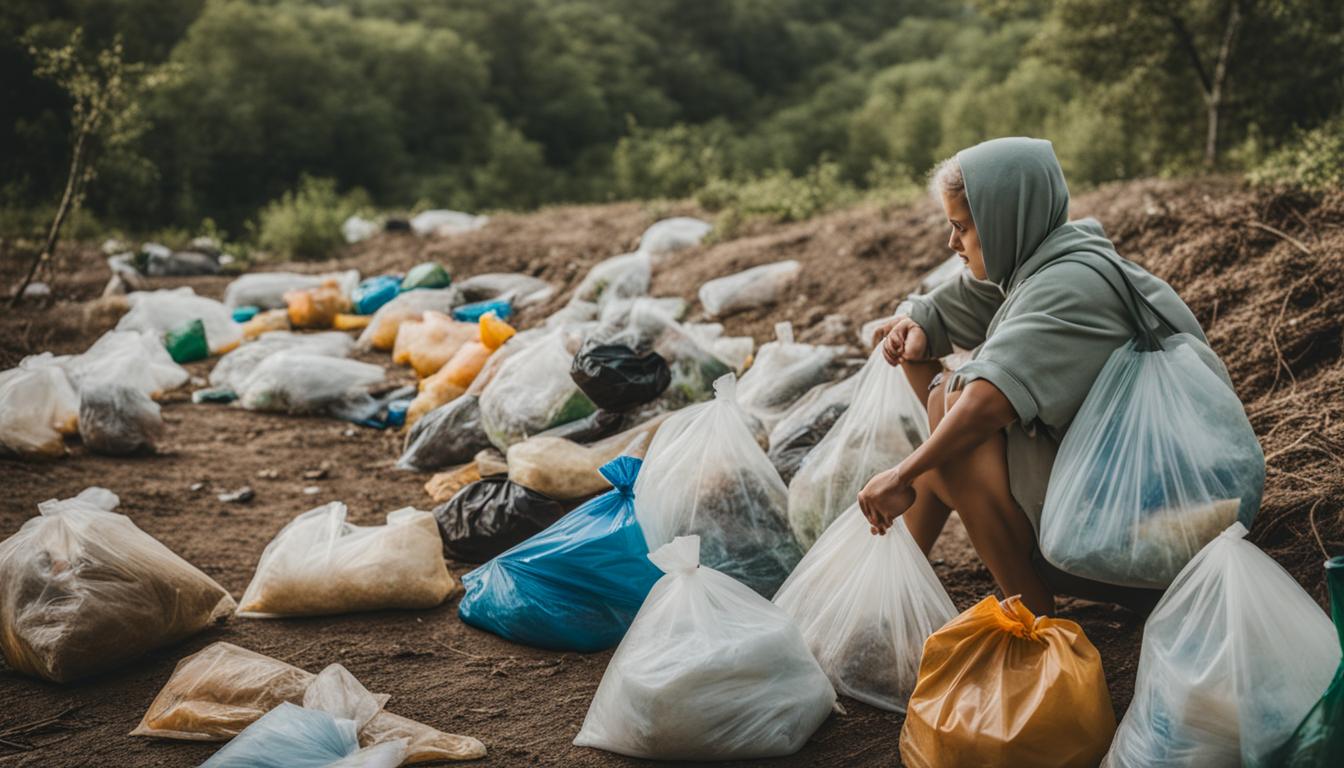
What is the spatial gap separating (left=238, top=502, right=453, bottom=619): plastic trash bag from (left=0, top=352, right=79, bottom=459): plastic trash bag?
161 centimetres

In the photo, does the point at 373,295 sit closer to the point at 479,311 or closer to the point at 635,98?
the point at 479,311

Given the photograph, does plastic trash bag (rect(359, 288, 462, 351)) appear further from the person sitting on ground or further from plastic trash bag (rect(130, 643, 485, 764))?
the person sitting on ground

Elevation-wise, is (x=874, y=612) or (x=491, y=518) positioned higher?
(x=874, y=612)

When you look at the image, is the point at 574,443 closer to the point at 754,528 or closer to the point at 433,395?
the point at 754,528

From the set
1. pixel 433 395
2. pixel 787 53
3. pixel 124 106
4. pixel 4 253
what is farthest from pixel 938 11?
pixel 433 395

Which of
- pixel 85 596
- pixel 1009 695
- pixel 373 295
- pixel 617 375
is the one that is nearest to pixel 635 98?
pixel 373 295

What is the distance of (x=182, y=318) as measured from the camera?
18.4ft

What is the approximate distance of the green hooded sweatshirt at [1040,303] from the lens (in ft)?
5.83

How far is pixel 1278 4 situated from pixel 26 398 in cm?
879

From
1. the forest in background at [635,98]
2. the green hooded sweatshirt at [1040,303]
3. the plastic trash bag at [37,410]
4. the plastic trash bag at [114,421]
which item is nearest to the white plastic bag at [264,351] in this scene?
the plastic trash bag at [114,421]

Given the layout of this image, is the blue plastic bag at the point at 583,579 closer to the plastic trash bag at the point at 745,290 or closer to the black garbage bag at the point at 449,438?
the black garbage bag at the point at 449,438

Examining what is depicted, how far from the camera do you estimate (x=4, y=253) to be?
8.52 metres

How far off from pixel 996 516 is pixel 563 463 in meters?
1.42

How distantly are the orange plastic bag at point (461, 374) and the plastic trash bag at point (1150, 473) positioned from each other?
2.71 m
